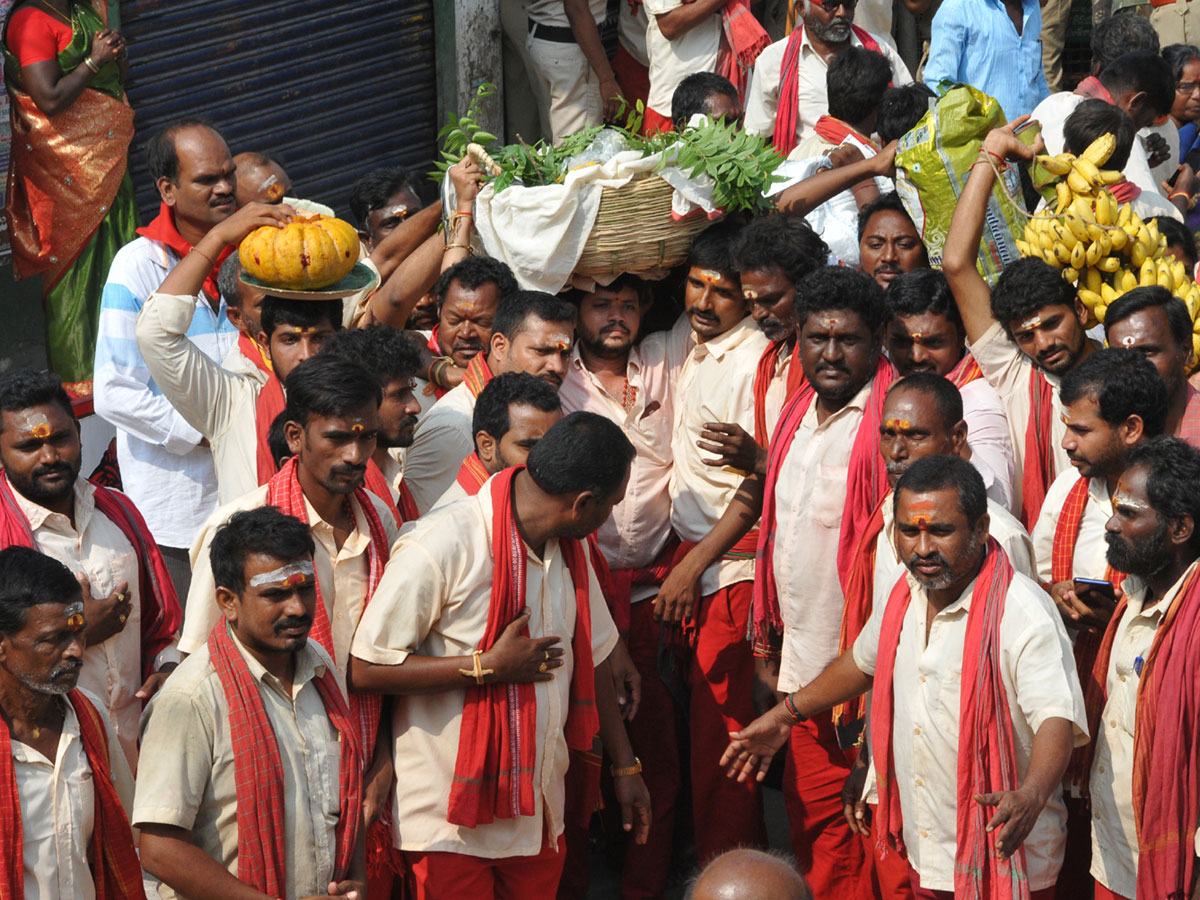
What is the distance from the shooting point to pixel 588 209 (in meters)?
6.02

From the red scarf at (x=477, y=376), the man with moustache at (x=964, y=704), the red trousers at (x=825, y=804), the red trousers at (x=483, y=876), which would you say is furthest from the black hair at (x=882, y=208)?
the red trousers at (x=483, y=876)

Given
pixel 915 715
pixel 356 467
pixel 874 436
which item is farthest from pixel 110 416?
pixel 915 715

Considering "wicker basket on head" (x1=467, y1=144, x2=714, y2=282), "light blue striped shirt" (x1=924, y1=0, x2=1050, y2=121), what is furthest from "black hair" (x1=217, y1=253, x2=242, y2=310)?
"light blue striped shirt" (x1=924, y1=0, x2=1050, y2=121)

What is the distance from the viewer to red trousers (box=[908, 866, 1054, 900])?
4.62m

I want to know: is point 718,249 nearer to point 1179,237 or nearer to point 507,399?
point 507,399

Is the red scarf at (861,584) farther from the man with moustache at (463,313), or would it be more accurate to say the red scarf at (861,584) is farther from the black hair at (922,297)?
the man with moustache at (463,313)

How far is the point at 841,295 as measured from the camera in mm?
5566

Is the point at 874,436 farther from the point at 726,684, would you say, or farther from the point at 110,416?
the point at 110,416

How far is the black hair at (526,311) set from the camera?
19.0 feet

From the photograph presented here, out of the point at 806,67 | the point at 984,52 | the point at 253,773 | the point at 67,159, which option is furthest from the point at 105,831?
the point at 984,52

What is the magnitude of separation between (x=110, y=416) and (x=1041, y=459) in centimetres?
357

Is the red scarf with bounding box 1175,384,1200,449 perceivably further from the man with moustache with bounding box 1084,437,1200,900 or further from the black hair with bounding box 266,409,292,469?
the black hair with bounding box 266,409,292,469

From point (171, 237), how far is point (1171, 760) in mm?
4310

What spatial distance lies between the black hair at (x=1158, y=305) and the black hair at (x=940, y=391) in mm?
792
